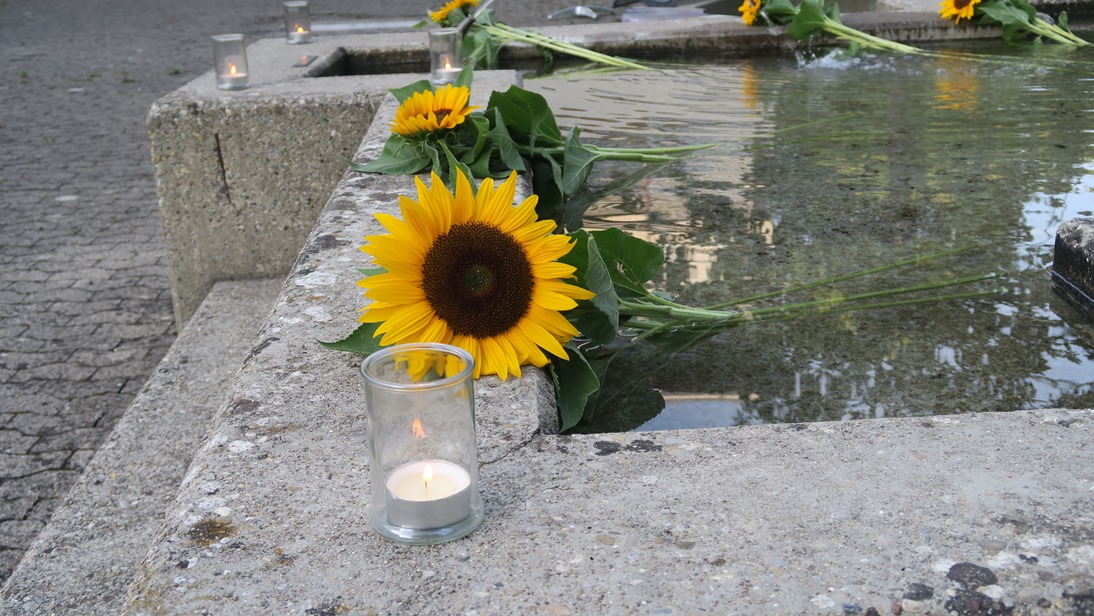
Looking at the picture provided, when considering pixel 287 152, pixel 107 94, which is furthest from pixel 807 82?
pixel 107 94

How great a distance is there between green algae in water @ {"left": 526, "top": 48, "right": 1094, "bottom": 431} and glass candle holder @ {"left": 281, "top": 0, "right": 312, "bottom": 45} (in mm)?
1014

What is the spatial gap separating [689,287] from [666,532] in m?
1.08

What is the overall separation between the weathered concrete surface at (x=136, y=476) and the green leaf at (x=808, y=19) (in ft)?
8.49

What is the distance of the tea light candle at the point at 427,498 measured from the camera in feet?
3.82

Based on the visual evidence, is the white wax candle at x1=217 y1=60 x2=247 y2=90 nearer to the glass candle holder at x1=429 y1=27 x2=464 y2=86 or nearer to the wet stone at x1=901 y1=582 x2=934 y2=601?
the glass candle holder at x1=429 y1=27 x2=464 y2=86

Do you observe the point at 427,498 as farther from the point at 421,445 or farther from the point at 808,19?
the point at 808,19

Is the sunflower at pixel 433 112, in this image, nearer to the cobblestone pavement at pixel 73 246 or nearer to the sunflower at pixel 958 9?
the cobblestone pavement at pixel 73 246

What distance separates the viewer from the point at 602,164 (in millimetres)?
3170

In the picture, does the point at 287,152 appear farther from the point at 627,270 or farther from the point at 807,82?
the point at 807,82

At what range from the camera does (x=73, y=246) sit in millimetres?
5078

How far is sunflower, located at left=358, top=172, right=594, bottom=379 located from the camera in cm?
152

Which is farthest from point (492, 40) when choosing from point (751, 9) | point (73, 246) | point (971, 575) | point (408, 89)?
point (971, 575)

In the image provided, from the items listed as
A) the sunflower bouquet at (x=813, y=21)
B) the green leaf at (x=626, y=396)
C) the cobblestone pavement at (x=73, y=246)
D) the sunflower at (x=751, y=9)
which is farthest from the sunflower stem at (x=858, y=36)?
the green leaf at (x=626, y=396)

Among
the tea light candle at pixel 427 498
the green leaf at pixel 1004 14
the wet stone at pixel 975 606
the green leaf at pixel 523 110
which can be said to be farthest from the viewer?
the green leaf at pixel 1004 14
